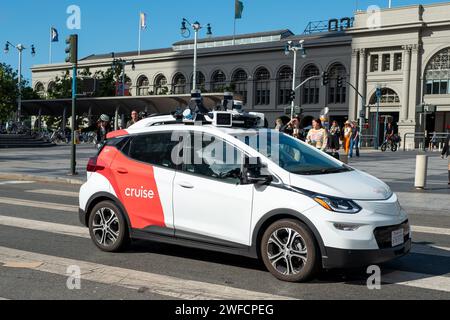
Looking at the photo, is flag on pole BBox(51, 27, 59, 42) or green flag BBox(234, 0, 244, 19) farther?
green flag BBox(234, 0, 244, 19)

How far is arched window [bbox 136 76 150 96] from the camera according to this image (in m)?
88.6

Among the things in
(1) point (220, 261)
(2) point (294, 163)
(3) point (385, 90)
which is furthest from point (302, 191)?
(3) point (385, 90)

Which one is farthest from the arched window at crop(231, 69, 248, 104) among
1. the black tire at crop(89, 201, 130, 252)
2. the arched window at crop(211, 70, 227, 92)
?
the black tire at crop(89, 201, 130, 252)

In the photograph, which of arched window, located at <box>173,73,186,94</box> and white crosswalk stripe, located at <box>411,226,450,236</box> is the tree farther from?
white crosswalk stripe, located at <box>411,226,450,236</box>

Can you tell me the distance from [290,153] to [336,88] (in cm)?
6731

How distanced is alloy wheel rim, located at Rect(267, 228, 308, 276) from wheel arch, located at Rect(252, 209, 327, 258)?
129mm

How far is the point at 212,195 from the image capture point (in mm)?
5973

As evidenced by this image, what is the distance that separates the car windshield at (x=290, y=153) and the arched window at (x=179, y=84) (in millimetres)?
78827

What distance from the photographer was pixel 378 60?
220 feet

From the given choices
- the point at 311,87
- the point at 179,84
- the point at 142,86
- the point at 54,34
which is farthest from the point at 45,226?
the point at 142,86

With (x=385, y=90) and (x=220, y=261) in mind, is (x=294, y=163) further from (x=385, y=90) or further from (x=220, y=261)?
(x=385, y=90)

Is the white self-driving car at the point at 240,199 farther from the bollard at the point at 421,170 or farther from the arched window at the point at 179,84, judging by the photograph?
the arched window at the point at 179,84

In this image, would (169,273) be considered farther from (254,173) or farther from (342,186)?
(342,186)
